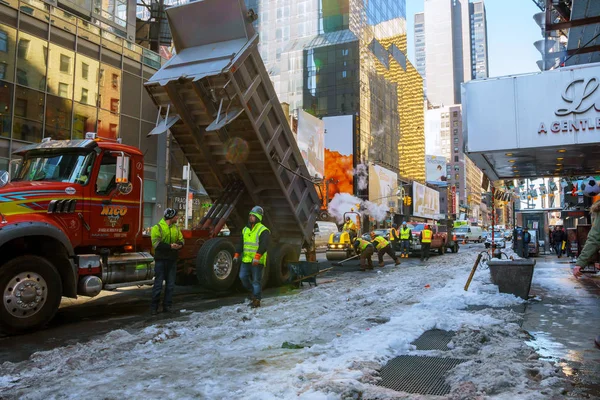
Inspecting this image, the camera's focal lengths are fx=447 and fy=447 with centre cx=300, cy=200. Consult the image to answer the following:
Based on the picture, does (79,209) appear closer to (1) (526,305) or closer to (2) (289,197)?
(2) (289,197)

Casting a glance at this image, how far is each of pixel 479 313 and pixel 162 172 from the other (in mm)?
21143

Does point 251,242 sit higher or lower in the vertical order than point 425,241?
higher

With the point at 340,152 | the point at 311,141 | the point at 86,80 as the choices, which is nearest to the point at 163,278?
the point at 86,80

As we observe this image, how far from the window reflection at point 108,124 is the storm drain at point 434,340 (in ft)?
64.8

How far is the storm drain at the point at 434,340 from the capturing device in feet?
16.3

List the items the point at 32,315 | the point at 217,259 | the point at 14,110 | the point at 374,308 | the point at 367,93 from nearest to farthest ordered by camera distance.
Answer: the point at 32,315 < the point at 374,308 < the point at 217,259 < the point at 14,110 < the point at 367,93

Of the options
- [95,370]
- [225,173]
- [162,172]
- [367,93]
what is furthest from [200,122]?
[367,93]

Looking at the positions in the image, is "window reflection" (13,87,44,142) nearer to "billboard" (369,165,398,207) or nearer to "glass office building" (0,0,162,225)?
"glass office building" (0,0,162,225)

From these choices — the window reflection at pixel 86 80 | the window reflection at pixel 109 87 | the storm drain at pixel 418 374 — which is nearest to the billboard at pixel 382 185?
the window reflection at pixel 109 87

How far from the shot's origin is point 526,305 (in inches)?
295

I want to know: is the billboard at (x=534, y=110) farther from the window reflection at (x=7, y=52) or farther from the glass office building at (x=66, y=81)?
the window reflection at (x=7, y=52)

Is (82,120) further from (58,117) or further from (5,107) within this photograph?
(5,107)

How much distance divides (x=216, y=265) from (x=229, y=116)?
289cm

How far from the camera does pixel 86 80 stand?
2114 cm
